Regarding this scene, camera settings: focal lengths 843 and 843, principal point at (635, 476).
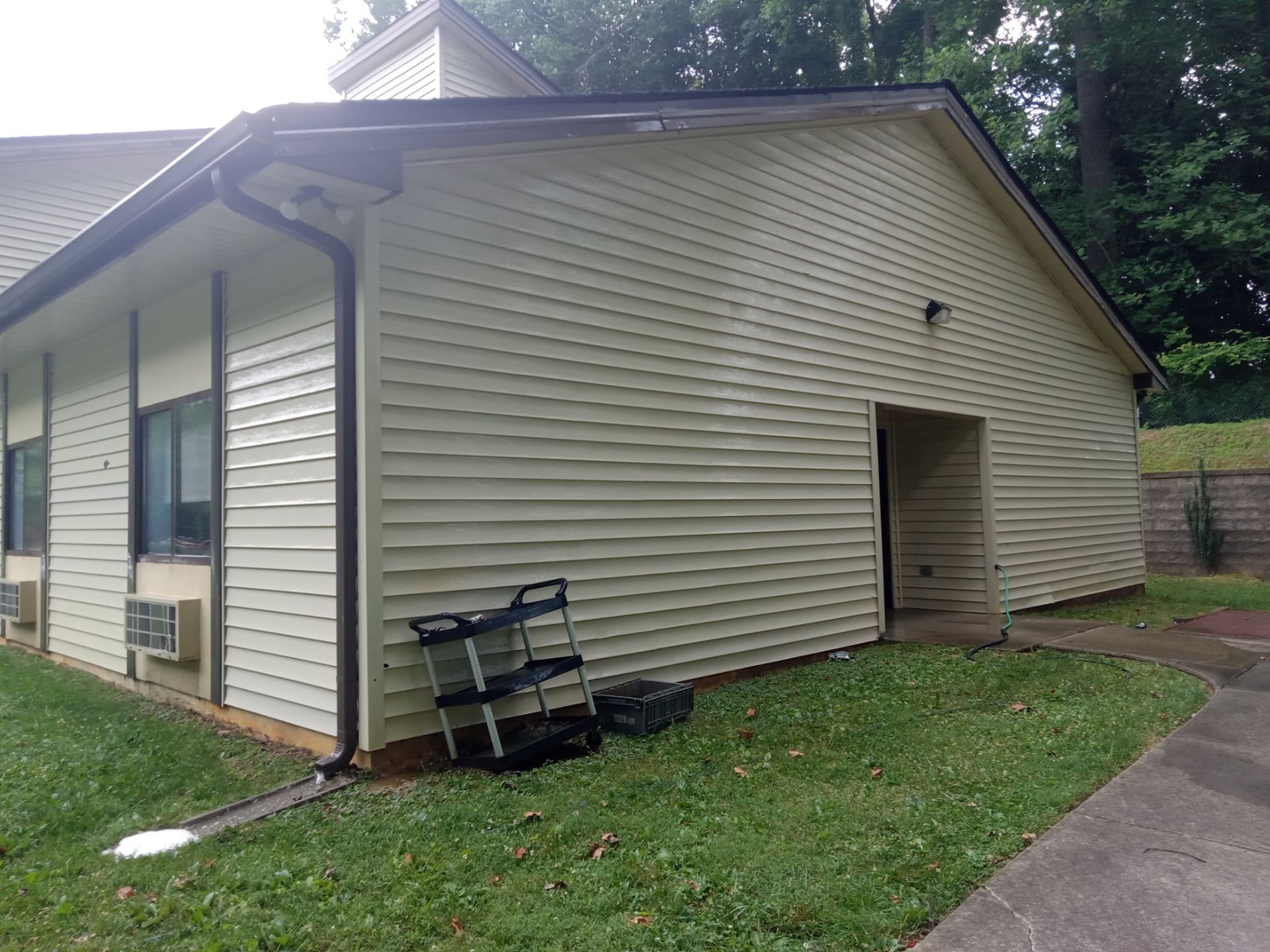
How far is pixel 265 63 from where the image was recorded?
36.3 m

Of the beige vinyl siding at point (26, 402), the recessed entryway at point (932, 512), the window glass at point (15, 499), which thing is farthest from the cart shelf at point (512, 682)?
the window glass at point (15, 499)

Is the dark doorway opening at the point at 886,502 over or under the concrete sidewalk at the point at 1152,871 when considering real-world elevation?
over

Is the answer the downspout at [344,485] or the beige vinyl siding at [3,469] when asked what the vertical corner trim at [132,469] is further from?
the beige vinyl siding at [3,469]

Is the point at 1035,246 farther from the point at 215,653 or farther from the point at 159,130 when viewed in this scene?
the point at 159,130

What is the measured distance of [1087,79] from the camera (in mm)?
20953

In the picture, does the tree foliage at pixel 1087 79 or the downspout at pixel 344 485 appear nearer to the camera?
the downspout at pixel 344 485

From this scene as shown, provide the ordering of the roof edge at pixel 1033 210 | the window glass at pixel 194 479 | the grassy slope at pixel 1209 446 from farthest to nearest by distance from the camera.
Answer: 1. the grassy slope at pixel 1209 446
2. the roof edge at pixel 1033 210
3. the window glass at pixel 194 479

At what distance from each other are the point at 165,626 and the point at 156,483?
1250mm

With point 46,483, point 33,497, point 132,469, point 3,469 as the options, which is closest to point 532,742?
point 132,469

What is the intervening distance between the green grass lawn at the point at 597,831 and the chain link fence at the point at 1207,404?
1214 cm

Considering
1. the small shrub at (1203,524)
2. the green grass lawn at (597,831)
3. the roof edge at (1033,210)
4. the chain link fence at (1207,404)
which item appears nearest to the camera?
the green grass lawn at (597,831)

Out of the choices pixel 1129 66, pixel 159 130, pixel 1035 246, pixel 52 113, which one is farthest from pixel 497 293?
pixel 52 113

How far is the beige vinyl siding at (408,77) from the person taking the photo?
8633 millimetres

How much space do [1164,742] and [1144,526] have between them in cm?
1218
